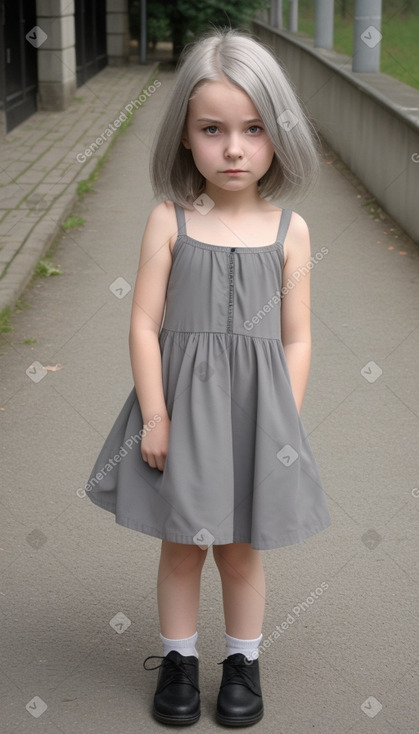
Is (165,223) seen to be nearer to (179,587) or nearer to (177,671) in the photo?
(179,587)

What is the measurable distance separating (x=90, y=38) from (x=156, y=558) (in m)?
19.4

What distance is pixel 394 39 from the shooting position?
22.8m

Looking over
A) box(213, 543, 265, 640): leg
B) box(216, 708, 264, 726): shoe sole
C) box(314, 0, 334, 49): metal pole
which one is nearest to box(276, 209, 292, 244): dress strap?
box(213, 543, 265, 640): leg

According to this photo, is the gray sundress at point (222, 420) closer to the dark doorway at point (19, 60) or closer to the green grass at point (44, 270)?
the green grass at point (44, 270)

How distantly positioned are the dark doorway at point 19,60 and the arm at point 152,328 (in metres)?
11.5

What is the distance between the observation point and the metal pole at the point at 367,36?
12.5m

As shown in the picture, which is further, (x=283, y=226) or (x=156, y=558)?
(x=156, y=558)

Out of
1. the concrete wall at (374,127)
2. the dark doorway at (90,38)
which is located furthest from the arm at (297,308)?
the dark doorway at (90,38)

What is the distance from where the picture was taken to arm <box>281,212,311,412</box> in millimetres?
2928

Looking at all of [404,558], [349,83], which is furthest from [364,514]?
[349,83]

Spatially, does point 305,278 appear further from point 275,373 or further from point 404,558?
point 404,558

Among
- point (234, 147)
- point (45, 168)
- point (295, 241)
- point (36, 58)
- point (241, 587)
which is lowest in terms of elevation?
point (45, 168)

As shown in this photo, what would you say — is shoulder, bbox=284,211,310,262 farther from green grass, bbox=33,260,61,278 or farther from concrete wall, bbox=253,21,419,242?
green grass, bbox=33,260,61,278

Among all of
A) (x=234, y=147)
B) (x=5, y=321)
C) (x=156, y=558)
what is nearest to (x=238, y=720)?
(x=156, y=558)
